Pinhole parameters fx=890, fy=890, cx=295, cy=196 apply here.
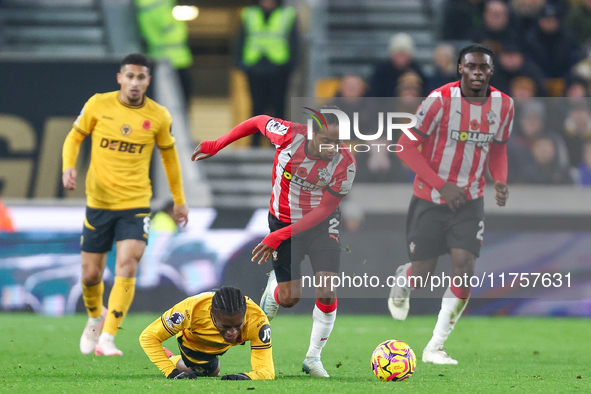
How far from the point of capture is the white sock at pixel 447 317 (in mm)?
7172

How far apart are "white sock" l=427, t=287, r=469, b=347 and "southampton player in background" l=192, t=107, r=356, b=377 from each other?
1.14m

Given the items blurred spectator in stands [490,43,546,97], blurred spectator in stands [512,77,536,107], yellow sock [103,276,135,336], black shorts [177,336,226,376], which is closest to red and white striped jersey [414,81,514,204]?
black shorts [177,336,226,376]

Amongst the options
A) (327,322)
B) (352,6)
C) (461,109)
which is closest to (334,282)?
(327,322)

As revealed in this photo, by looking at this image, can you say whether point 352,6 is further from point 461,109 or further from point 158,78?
point 461,109

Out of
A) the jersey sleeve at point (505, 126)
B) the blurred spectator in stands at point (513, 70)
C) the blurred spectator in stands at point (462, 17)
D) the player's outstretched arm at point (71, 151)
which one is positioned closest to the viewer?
the jersey sleeve at point (505, 126)

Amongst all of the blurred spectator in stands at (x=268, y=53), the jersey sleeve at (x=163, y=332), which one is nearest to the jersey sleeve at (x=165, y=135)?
the jersey sleeve at (x=163, y=332)

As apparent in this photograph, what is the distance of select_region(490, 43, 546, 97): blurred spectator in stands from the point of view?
1234 centimetres

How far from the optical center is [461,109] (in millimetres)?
7156

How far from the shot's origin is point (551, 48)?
13.6 meters

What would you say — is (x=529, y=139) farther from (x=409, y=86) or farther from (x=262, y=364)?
(x=262, y=364)

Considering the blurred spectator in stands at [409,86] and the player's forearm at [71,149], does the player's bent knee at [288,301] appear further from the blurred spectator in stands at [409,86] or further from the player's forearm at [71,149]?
the blurred spectator in stands at [409,86]

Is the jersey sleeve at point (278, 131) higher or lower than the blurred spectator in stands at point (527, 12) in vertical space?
lower

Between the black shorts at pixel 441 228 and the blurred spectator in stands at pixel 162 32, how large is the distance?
683 cm

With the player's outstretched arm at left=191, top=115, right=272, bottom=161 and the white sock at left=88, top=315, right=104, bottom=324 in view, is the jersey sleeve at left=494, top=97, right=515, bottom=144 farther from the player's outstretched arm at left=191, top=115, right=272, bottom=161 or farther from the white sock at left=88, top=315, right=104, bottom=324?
the white sock at left=88, top=315, right=104, bottom=324
